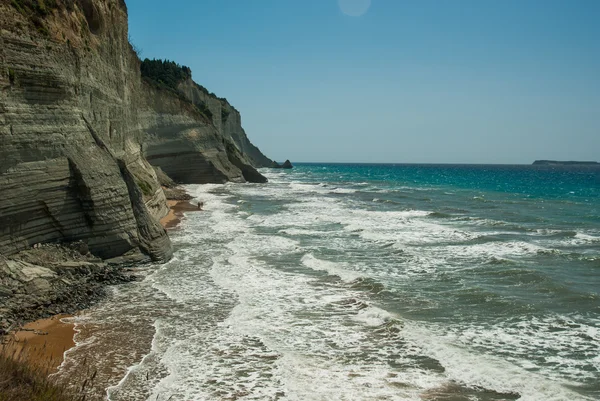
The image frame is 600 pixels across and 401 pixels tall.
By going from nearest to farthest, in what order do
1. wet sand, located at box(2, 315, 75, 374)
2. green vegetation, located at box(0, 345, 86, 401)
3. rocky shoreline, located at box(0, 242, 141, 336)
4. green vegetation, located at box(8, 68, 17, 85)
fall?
green vegetation, located at box(0, 345, 86, 401) < wet sand, located at box(2, 315, 75, 374) < rocky shoreline, located at box(0, 242, 141, 336) < green vegetation, located at box(8, 68, 17, 85)

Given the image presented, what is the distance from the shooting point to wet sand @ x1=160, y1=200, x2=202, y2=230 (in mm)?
23844

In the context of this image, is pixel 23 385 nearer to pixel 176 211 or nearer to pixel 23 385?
pixel 23 385

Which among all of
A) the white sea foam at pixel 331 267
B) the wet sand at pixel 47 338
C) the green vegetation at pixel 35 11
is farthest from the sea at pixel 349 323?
the green vegetation at pixel 35 11

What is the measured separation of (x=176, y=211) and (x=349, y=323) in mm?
19863

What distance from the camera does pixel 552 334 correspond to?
34.1 ft

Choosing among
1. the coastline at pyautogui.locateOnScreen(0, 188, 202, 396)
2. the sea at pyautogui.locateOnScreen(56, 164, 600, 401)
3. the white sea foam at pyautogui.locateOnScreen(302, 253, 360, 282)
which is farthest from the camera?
the white sea foam at pyautogui.locateOnScreen(302, 253, 360, 282)

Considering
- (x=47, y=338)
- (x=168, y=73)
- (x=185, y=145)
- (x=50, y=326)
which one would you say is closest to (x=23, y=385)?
(x=47, y=338)

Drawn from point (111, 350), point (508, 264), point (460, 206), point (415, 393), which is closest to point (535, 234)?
point (508, 264)

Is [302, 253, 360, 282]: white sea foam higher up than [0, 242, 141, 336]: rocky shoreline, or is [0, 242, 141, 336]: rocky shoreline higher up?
[0, 242, 141, 336]: rocky shoreline

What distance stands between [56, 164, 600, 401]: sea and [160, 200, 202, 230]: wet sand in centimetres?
245

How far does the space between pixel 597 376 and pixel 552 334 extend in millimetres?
1959

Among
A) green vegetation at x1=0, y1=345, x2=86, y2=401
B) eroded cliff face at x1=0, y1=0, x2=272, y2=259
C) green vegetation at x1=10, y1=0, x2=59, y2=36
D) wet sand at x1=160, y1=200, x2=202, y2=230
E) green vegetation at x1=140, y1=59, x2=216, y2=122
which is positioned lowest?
wet sand at x1=160, y1=200, x2=202, y2=230

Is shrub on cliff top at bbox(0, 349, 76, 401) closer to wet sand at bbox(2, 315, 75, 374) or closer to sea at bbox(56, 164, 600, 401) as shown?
sea at bbox(56, 164, 600, 401)

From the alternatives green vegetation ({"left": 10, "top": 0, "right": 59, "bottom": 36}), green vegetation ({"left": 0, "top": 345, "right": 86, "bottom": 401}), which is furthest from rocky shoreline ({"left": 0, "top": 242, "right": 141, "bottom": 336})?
green vegetation ({"left": 10, "top": 0, "right": 59, "bottom": 36})
